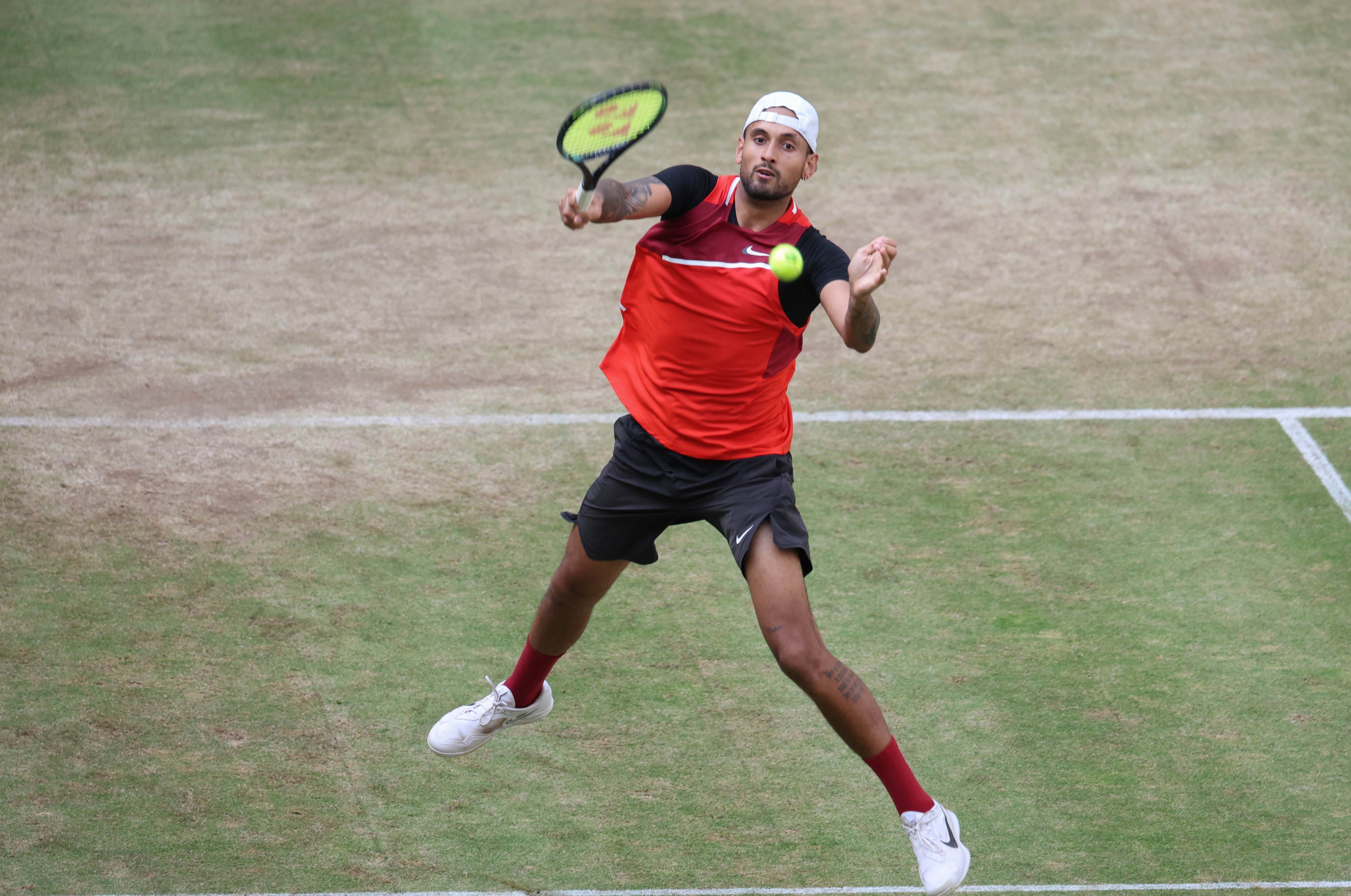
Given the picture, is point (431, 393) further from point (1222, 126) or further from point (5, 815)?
point (1222, 126)

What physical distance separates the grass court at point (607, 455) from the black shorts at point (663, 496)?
1.08 m

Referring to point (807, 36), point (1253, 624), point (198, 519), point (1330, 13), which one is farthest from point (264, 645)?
point (1330, 13)

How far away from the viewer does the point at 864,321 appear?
4.88m

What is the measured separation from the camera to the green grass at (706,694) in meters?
5.50

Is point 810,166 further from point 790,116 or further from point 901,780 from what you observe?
point 901,780

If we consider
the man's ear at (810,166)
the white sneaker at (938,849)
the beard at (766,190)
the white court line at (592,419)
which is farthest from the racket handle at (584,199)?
the white court line at (592,419)

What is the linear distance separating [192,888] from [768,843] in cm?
218

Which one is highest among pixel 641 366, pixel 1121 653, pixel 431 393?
pixel 641 366

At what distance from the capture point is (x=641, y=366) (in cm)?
561

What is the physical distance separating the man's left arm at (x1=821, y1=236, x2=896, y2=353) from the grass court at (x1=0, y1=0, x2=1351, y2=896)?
2056mm

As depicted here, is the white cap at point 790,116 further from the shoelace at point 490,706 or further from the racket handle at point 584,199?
the shoelace at point 490,706

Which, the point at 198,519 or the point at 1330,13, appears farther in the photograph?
the point at 1330,13

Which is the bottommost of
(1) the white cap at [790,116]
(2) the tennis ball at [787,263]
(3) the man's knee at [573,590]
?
(3) the man's knee at [573,590]

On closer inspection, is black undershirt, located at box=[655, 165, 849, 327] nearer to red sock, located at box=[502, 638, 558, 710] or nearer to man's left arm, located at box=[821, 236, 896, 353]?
man's left arm, located at box=[821, 236, 896, 353]
